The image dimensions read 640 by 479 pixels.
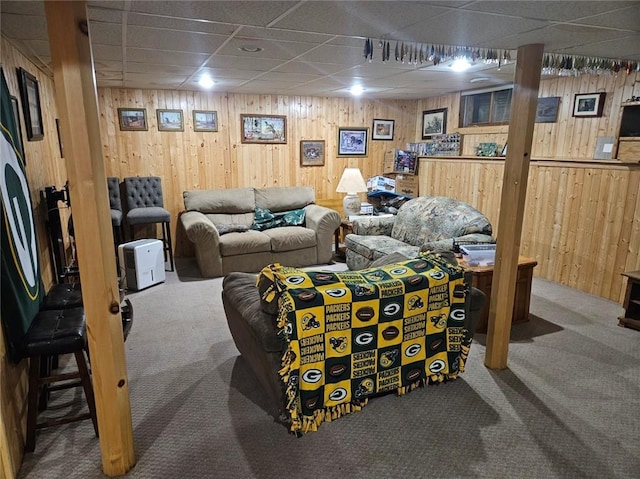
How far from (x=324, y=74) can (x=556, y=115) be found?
257 cm

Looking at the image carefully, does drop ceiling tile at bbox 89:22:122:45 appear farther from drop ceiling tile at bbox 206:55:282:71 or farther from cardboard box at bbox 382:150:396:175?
cardboard box at bbox 382:150:396:175

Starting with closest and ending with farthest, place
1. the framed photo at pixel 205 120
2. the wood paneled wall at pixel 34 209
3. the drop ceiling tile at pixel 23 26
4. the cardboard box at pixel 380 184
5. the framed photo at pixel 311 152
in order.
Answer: the wood paneled wall at pixel 34 209
the drop ceiling tile at pixel 23 26
the framed photo at pixel 205 120
the framed photo at pixel 311 152
the cardboard box at pixel 380 184

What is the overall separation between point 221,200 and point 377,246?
7.48 ft

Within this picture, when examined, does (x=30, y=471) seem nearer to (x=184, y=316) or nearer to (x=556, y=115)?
(x=184, y=316)

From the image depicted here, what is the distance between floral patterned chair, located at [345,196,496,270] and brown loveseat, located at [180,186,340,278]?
564 millimetres

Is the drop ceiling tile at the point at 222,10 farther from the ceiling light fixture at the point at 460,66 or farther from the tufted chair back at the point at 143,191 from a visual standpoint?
the tufted chair back at the point at 143,191

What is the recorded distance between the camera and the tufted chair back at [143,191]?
5.18m

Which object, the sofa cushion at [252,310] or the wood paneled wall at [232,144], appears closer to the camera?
the sofa cushion at [252,310]

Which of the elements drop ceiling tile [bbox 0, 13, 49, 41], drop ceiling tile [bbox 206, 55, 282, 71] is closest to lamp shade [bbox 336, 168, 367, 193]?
drop ceiling tile [bbox 206, 55, 282, 71]

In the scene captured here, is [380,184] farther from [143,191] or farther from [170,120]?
[143,191]

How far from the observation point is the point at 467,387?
103 inches

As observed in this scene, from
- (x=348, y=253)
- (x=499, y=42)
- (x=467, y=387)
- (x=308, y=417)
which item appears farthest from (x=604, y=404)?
(x=348, y=253)

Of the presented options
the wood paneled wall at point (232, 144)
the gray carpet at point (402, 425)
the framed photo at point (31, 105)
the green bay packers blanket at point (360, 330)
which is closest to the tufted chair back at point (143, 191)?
the wood paneled wall at point (232, 144)

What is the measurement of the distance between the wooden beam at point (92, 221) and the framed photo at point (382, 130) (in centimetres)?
540
